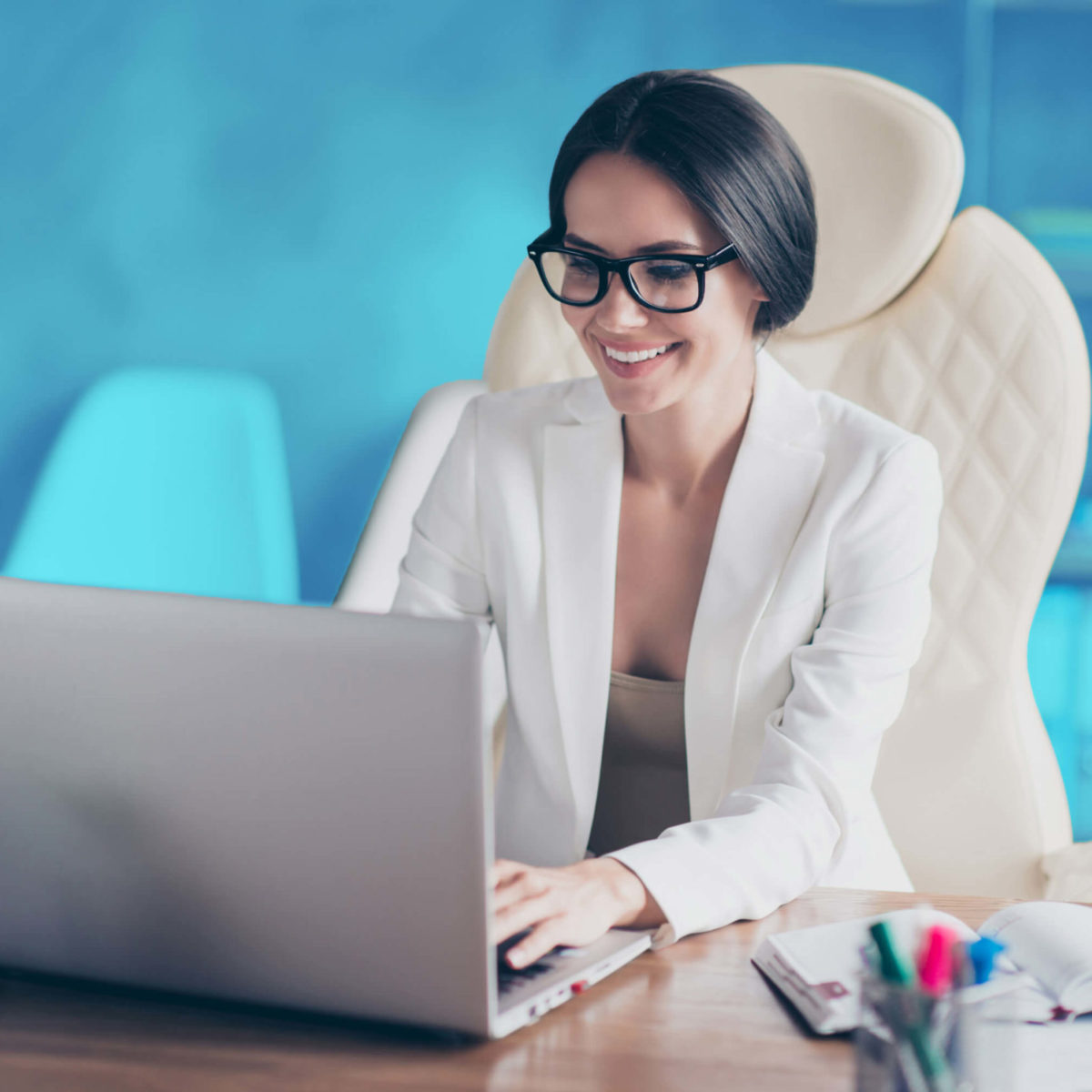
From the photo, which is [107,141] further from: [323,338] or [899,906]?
[899,906]

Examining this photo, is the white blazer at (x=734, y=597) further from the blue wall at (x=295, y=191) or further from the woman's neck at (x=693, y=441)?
the blue wall at (x=295, y=191)

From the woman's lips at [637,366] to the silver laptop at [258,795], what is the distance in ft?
2.22

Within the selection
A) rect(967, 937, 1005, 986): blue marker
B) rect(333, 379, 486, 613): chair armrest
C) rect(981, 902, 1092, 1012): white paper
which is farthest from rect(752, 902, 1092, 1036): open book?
rect(333, 379, 486, 613): chair armrest

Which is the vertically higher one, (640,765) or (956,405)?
(956,405)

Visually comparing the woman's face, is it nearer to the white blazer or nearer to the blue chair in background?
the white blazer

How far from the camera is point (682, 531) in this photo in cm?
134

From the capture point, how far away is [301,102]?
2604 millimetres

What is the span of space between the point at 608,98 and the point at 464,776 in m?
0.85

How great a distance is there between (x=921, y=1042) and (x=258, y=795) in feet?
1.08

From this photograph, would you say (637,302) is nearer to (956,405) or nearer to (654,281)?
(654,281)

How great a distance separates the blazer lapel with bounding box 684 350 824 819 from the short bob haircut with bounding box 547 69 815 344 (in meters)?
0.17

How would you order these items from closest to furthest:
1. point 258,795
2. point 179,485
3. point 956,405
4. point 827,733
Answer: point 258,795, point 827,733, point 956,405, point 179,485

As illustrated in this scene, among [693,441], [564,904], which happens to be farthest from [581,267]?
[564,904]

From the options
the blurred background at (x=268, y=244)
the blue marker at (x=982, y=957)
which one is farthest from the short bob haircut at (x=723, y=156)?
the blurred background at (x=268, y=244)
